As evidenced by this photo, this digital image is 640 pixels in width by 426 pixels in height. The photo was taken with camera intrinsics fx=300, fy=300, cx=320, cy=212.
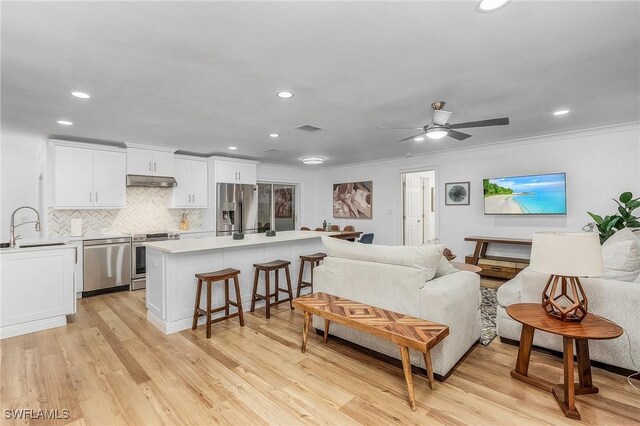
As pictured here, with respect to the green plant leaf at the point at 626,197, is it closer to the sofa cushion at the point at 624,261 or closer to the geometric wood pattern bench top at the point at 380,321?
the sofa cushion at the point at 624,261

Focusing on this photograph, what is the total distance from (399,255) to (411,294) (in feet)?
1.07

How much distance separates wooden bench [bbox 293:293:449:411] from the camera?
1.97 m

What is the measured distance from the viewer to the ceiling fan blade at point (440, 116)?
303cm

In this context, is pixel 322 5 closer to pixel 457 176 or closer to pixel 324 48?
pixel 324 48

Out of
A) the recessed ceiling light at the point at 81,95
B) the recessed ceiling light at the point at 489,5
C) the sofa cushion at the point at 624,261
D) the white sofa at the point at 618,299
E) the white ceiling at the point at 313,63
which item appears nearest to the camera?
the recessed ceiling light at the point at 489,5

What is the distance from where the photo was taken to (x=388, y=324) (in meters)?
2.19

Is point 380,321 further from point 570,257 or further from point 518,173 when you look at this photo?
point 518,173

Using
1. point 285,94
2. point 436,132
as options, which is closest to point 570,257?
point 436,132

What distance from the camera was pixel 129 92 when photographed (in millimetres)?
2902

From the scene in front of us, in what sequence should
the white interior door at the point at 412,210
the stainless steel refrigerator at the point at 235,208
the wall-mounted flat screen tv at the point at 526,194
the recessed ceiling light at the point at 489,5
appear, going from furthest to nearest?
the white interior door at the point at 412,210, the stainless steel refrigerator at the point at 235,208, the wall-mounted flat screen tv at the point at 526,194, the recessed ceiling light at the point at 489,5

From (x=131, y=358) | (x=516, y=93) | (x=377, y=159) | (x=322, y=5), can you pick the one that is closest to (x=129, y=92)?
(x=322, y=5)

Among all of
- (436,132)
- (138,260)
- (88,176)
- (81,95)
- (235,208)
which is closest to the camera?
(81,95)

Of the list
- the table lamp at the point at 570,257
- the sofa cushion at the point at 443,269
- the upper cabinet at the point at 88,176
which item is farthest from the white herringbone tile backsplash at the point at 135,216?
the table lamp at the point at 570,257

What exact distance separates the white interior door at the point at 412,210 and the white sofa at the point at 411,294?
4497 mm
